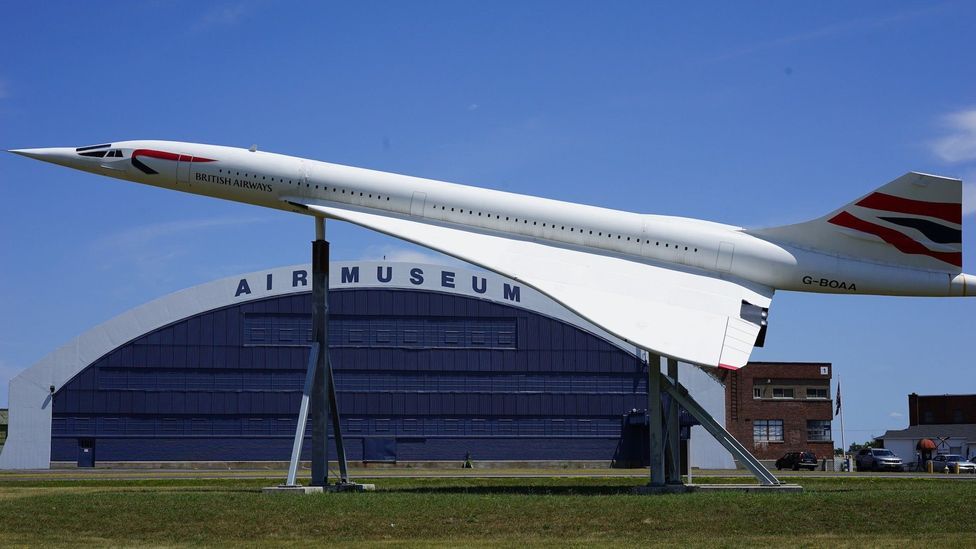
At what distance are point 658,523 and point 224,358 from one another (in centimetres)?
3914

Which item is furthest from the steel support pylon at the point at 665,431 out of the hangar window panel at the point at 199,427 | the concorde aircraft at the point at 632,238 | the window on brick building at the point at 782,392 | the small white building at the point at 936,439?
the small white building at the point at 936,439

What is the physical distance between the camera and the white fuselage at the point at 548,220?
28047 millimetres

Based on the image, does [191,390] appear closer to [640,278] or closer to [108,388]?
[108,388]

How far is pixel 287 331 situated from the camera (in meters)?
57.3

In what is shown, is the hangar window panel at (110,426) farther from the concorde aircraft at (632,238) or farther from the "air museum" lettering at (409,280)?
the concorde aircraft at (632,238)

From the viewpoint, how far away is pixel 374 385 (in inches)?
2275

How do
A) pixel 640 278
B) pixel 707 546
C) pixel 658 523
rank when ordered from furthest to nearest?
pixel 640 278, pixel 658 523, pixel 707 546

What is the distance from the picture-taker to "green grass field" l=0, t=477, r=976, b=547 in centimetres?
2022

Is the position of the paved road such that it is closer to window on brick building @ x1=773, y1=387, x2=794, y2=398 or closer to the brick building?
the brick building

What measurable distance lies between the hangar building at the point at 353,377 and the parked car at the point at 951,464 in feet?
50.5

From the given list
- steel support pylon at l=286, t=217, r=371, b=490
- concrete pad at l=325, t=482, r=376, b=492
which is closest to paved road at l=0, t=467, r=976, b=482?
concrete pad at l=325, t=482, r=376, b=492

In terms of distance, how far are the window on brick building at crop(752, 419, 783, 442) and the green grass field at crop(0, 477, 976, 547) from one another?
38.2 m

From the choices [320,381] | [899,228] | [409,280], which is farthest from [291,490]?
[409,280]

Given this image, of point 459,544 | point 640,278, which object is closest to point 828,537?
point 459,544
